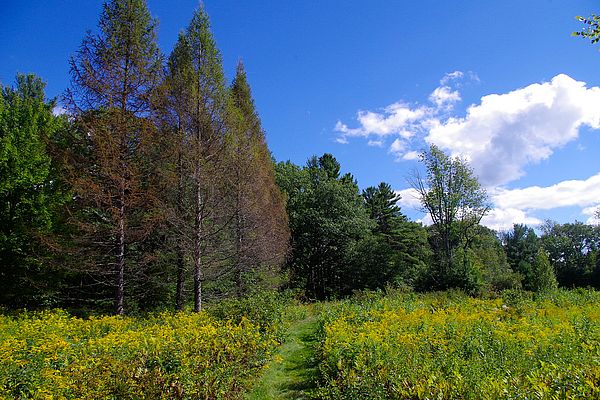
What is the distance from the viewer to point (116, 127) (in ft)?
37.0

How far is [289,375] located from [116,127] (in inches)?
360

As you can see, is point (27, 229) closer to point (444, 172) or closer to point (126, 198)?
point (126, 198)

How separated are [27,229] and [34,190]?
265cm

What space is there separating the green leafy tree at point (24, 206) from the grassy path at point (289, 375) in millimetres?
10551

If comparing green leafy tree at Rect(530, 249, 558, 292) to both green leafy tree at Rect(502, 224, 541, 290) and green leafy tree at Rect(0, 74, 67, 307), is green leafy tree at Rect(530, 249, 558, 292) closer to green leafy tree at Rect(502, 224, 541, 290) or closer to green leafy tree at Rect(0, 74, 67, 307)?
green leafy tree at Rect(0, 74, 67, 307)

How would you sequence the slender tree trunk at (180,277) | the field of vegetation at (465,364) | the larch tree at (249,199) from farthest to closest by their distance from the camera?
the larch tree at (249,199), the slender tree trunk at (180,277), the field of vegetation at (465,364)

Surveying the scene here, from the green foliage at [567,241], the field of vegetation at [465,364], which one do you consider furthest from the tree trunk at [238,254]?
the green foliage at [567,241]

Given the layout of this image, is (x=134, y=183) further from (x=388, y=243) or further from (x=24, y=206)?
(x=388, y=243)

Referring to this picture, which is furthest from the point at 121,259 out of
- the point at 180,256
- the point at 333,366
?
the point at 333,366

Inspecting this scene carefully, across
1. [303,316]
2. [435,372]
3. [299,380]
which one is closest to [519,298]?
[303,316]

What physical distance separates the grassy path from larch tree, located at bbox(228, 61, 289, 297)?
5.83m

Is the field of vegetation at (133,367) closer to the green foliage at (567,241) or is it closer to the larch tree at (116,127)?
the larch tree at (116,127)

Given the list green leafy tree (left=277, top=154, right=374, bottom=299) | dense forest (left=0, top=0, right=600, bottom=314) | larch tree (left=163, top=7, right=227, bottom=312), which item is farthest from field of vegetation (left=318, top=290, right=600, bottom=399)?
green leafy tree (left=277, top=154, right=374, bottom=299)

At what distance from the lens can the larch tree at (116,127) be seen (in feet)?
36.1
